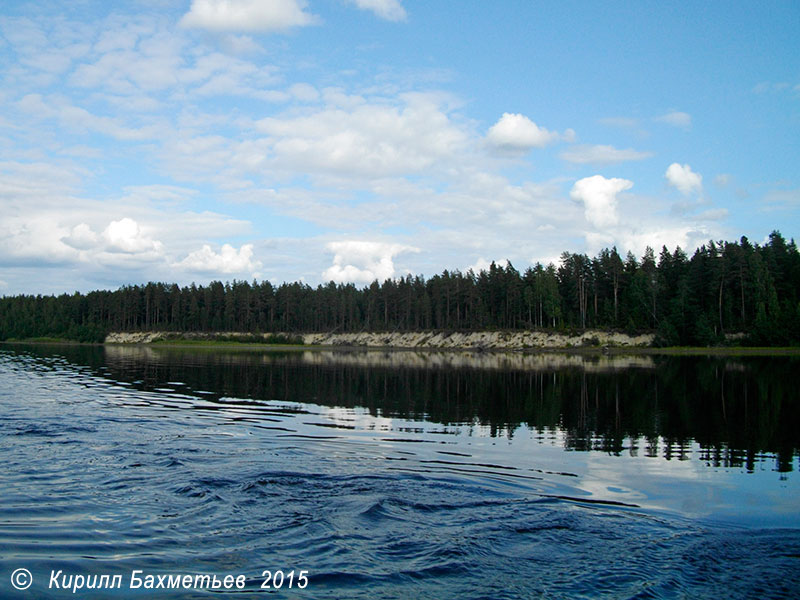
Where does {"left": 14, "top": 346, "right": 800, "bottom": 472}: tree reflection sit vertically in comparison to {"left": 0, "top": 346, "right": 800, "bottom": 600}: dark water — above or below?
below

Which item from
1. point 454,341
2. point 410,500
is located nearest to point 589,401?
point 410,500

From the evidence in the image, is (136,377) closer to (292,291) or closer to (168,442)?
(168,442)

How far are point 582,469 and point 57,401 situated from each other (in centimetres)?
2986

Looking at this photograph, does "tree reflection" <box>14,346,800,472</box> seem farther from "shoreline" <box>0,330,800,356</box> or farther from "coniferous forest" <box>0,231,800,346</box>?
"coniferous forest" <box>0,231,800,346</box>

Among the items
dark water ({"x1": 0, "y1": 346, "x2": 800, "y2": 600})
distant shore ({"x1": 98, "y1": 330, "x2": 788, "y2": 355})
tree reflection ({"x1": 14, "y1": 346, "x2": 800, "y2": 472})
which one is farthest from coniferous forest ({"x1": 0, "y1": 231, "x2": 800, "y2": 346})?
dark water ({"x1": 0, "y1": 346, "x2": 800, "y2": 600})

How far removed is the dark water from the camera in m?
9.58

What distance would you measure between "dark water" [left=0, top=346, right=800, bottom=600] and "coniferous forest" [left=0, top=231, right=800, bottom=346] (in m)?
91.1

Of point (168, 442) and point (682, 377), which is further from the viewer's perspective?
point (682, 377)

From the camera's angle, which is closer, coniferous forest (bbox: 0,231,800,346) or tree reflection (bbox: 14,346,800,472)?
tree reflection (bbox: 14,346,800,472)

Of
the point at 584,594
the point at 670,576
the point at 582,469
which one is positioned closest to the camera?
the point at 584,594

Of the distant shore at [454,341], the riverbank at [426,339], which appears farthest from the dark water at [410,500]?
the riverbank at [426,339]

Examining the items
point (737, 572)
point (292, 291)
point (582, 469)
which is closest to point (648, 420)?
point (582, 469)

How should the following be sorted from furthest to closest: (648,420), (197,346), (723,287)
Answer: (197,346)
(723,287)
(648,420)

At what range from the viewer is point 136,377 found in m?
51.6
